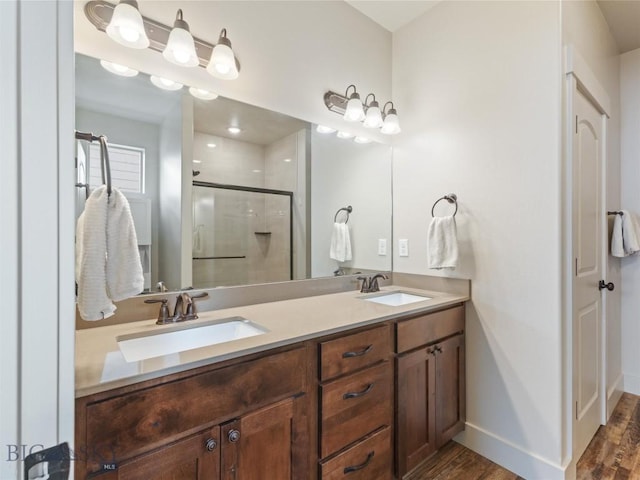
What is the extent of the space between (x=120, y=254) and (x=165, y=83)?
88 cm

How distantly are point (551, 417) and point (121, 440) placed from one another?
183 centimetres

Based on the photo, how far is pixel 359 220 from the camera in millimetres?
2215

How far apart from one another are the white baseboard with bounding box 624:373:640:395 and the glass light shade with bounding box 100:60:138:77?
12.4 ft

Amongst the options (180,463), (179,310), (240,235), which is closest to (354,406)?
(180,463)

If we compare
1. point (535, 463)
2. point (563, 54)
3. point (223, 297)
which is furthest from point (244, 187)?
point (535, 463)

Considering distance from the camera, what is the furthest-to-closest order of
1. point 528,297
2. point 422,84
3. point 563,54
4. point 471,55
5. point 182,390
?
point 422,84 → point 471,55 → point 528,297 → point 563,54 → point 182,390

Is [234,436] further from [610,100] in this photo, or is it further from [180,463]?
[610,100]

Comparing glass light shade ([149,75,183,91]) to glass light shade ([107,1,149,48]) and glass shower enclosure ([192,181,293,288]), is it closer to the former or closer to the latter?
glass light shade ([107,1,149,48])

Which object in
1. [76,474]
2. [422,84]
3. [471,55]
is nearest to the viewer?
[76,474]

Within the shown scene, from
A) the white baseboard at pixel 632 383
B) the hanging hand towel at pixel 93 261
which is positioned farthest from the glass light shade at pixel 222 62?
the white baseboard at pixel 632 383

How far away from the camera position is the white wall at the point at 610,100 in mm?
1724

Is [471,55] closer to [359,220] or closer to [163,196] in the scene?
[359,220]

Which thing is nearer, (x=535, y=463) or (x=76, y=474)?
(x=76, y=474)

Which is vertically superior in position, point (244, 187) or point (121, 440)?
point (244, 187)
